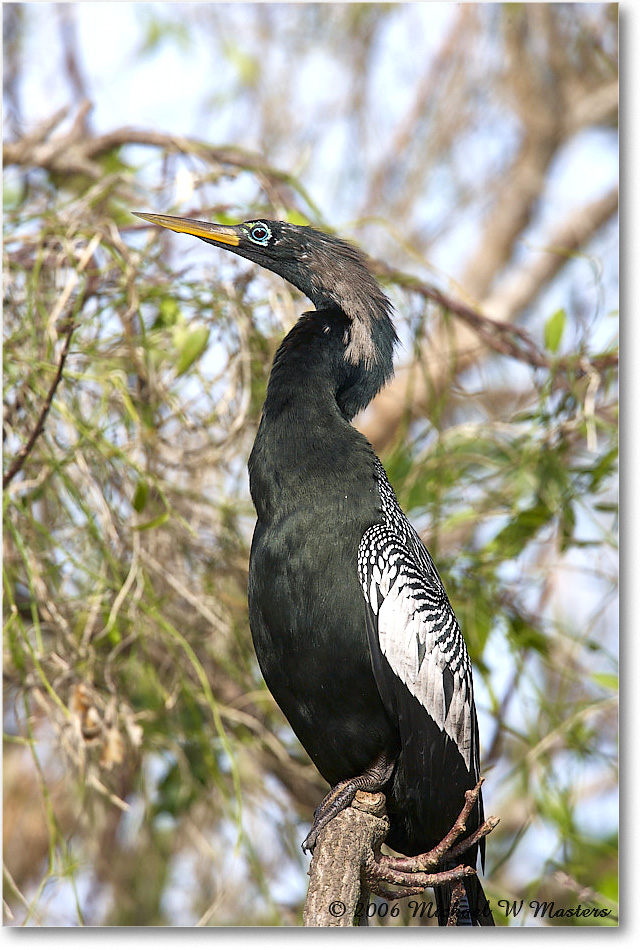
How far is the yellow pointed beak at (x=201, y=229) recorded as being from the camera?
1.43m

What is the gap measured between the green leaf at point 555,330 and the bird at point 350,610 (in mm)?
566

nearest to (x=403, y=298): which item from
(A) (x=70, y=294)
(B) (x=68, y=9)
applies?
(A) (x=70, y=294)

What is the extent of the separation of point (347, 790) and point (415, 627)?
9.0 inches

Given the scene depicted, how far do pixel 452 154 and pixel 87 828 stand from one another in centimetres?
192

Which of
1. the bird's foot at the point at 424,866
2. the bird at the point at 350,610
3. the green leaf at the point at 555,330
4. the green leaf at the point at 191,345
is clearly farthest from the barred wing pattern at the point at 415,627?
the green leaf at the point at 555,330

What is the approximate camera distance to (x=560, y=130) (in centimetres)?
272

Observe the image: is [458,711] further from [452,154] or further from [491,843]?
[452,154]

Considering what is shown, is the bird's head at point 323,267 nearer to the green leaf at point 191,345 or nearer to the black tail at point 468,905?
the green leaf at point 191,345

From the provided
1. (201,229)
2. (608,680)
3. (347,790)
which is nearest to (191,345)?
(201,229)

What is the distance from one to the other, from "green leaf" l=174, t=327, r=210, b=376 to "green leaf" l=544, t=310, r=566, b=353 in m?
0.65

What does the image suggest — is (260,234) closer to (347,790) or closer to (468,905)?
(347,790)

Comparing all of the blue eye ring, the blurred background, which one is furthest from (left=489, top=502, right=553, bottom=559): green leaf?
the blue eye ring

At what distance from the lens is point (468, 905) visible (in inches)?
54.4

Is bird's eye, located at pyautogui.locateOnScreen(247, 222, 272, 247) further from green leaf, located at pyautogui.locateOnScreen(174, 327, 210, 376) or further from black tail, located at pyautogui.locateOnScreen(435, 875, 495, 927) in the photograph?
black tail, located at pyautogui.locateOnScreen(435, 875, 495, 927)
